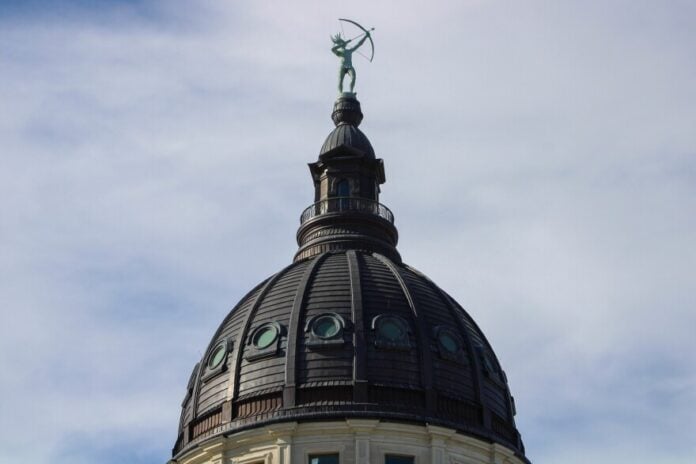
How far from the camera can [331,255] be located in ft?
248

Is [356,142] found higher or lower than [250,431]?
higher

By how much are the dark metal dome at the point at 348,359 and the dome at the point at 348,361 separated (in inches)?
1.6

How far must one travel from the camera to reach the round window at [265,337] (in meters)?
70.1

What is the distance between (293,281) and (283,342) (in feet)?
13.8

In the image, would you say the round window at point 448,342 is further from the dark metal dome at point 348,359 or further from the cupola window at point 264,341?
the cupola window at point 264,341

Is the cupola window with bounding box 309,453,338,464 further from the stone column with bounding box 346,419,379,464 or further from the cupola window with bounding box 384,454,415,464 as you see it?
A: the cupola window with bounding box 384,454,415,464

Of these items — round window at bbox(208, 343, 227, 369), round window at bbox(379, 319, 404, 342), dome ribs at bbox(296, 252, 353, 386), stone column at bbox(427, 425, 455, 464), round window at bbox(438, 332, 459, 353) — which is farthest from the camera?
round window at bbox(208, 343, 227, 369)

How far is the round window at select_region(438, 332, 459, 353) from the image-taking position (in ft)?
232

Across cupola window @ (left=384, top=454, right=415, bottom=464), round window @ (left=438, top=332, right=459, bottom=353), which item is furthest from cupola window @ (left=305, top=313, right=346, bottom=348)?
cupola window @ (left=384, top=454, right=415, bottom=464)

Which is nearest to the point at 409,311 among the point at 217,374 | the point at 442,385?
the point at 442,385

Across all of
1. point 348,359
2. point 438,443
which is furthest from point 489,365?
point 348,359

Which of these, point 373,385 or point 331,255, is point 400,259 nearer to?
point 331,255

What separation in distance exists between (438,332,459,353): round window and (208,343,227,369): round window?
28.7ft

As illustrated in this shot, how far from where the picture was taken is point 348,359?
2704 inches
